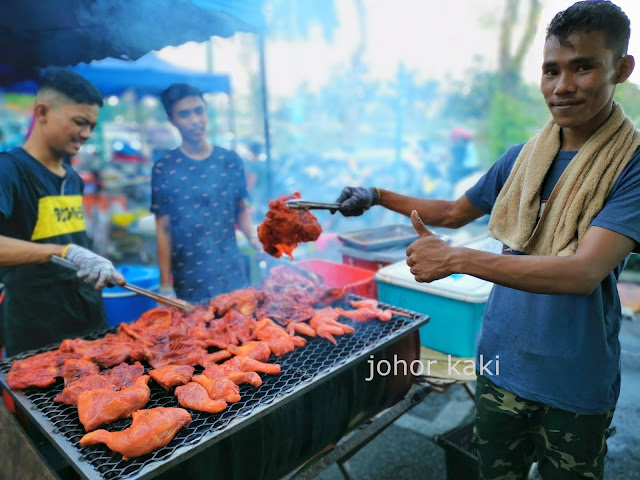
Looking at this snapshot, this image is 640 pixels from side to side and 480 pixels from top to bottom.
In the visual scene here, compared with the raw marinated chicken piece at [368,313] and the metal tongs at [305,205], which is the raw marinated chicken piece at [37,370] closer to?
the metal tongs at [305,205]

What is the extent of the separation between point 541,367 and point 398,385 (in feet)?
3.85

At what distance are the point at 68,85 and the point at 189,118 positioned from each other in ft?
3.73

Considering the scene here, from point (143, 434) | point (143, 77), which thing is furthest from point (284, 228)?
point (143, 77)

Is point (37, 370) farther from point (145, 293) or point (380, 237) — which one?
point (380, 237)

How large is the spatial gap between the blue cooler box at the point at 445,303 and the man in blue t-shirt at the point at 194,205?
5.62 feet

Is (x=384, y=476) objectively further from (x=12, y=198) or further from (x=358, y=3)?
(x=358, y=3)

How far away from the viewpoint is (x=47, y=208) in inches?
132

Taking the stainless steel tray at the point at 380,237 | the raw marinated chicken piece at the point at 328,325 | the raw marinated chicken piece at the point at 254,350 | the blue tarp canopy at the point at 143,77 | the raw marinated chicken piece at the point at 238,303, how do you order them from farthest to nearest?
the blue tarp canopy at the point at 143,77 → the stainless steel tray at the point at 380,237 → the raw marinated chicken piece at the point at 238,303 → the raw marinated chicken piece at the point at 328,325 → the raw marinated chicken piece at the point at 254,350

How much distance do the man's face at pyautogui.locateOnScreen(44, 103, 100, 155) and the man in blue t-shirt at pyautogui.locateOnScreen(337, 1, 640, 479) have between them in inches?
110

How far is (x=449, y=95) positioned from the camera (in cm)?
1642

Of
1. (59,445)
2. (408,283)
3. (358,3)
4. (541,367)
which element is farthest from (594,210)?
(358,3)

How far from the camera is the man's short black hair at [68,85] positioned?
130 inches

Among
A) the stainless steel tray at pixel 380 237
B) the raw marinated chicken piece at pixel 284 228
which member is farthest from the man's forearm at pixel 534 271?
the stainless steel tray at pixel 380 237

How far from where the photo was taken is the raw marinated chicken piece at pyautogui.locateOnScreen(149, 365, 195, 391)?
7.84 ft
